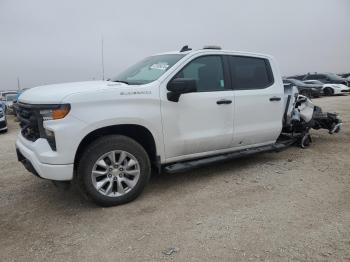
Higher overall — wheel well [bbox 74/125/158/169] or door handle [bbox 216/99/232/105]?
door handle [bbox 216/99/232/105]

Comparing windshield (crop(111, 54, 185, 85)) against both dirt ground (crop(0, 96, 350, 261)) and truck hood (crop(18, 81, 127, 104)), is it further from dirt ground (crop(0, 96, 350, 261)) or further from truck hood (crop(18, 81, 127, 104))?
dirt ground (crop(0, 96, 350, 261))

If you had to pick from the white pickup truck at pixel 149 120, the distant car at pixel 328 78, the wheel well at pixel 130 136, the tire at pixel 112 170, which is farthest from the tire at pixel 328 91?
the tire at pixel 112 170

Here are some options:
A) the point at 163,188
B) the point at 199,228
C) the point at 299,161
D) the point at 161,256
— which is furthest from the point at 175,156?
the point at 299,161

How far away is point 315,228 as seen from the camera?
3.38m

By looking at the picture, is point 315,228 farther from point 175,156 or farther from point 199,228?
point 175,156

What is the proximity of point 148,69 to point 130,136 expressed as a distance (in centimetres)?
105

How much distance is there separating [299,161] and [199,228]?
3101 millimetres

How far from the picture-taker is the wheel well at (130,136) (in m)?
3.95

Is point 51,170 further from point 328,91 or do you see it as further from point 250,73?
point 328,91

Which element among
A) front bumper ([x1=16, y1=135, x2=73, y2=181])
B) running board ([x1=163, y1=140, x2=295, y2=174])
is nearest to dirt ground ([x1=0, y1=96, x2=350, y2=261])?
running board ([x1=163, y1=140, x2=295, y2=174])

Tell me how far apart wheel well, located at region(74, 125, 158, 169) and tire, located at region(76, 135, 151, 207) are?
109mm

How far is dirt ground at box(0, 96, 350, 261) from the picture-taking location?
3.04 m

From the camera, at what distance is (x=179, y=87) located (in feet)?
13.6

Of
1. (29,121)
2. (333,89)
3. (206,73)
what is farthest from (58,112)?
(333,89)
